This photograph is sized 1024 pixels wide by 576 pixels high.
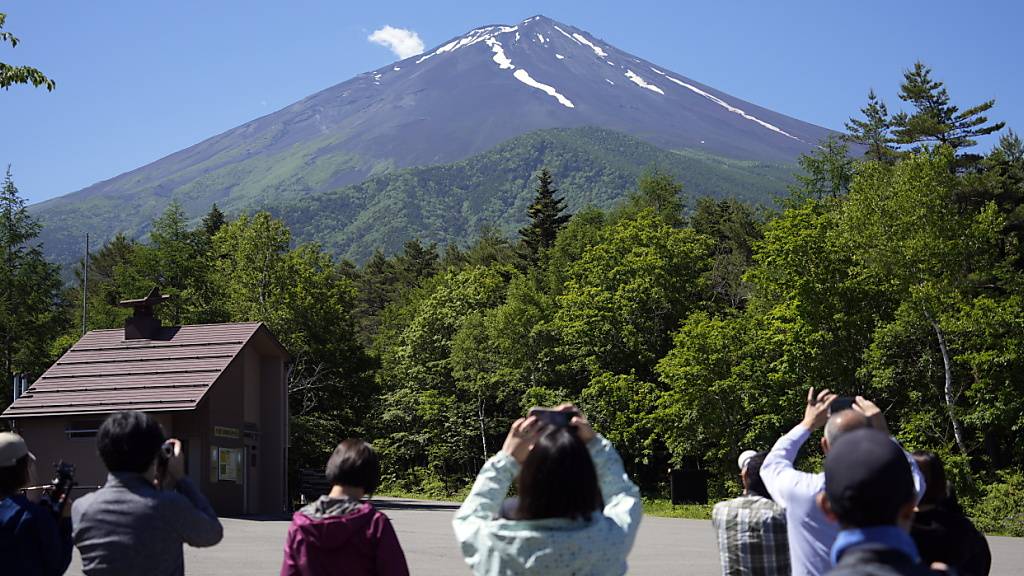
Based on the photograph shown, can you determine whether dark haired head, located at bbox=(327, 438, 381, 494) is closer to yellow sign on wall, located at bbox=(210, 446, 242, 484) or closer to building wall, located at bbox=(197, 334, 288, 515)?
building wall, located at bbox=(197, 334, 288, 515)

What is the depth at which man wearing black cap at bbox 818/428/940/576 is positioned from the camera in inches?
109

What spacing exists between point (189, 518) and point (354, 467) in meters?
0.73

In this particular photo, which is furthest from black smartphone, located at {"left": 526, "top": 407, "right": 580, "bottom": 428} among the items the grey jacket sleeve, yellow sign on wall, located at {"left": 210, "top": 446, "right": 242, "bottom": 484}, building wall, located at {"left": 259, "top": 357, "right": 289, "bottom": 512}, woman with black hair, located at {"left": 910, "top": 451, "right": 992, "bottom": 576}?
building wall, located at {"left": 259, "top": 357, "right": 289, "bottom": 512}

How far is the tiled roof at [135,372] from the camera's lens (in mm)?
32750

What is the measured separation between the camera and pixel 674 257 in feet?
188

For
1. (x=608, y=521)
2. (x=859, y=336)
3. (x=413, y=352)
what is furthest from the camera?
(x=413, y=352)

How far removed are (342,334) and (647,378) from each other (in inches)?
586

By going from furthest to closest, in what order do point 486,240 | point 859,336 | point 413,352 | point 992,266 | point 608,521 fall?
point 486,240 → point 413,352 → point 859,336 → point 992,266 → point 608,521

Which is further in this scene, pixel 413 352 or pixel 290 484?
pixel 413 352

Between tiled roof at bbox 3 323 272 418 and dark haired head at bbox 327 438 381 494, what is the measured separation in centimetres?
2780

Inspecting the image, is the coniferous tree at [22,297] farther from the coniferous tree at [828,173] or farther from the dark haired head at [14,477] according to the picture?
the dark haired head at [14,477]

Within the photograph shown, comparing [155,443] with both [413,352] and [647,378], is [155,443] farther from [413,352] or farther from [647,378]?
[413,352]

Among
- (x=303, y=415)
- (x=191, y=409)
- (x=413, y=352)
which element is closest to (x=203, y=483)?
(x=191, y=409)

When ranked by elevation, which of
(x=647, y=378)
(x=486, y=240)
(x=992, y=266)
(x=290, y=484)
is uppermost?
(x=486, y=240)
